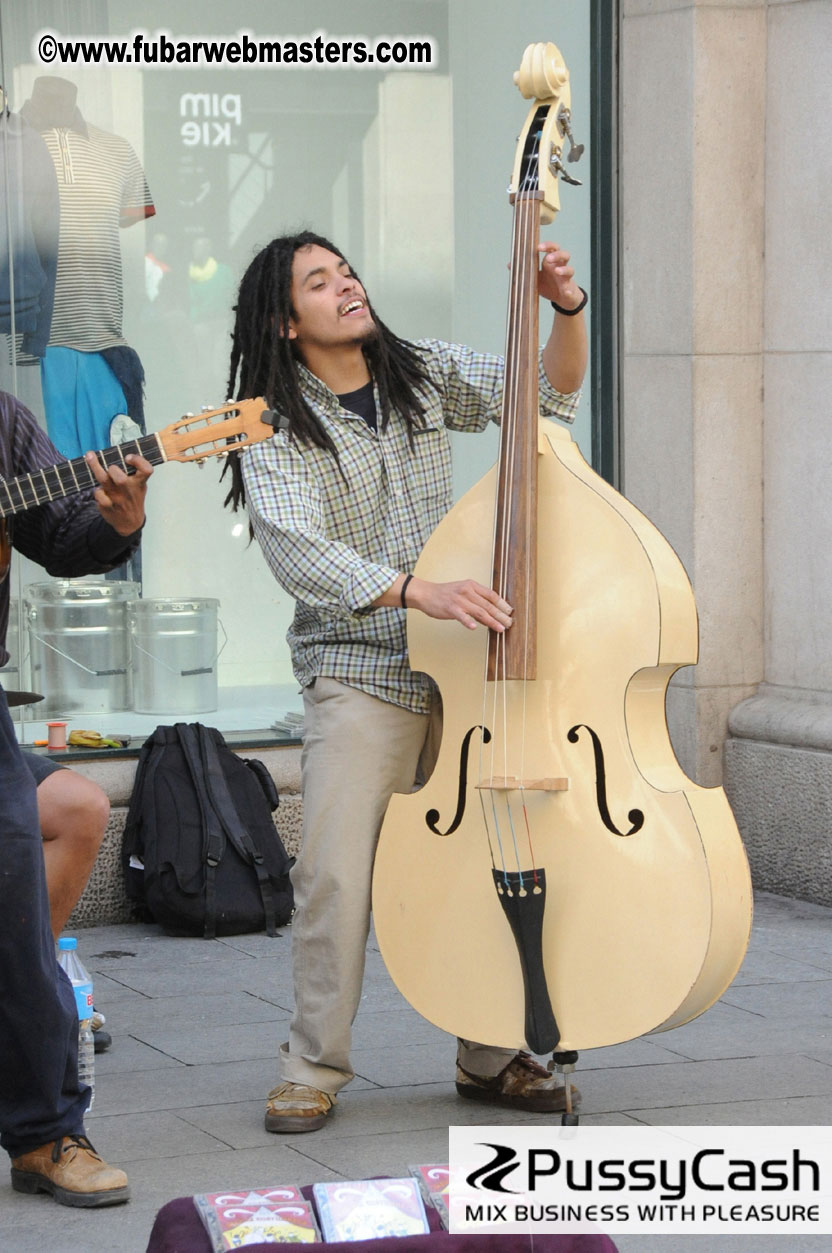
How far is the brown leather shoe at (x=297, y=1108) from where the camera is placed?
A: 11.8 feet

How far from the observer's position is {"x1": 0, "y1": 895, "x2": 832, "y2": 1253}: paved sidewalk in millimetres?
3350

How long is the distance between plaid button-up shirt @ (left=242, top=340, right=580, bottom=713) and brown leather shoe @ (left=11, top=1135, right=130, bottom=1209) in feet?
3.42

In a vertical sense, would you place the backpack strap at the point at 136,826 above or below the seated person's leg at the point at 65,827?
below

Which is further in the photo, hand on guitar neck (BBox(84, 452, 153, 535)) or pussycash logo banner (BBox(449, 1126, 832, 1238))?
hand on guitar neck (BBox(84, 452, 153, 535))

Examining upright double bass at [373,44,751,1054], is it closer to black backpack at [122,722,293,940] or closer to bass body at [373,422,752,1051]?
bass body at [373,422,752,1051]

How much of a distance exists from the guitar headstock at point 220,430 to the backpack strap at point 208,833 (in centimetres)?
207

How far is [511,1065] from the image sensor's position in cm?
378

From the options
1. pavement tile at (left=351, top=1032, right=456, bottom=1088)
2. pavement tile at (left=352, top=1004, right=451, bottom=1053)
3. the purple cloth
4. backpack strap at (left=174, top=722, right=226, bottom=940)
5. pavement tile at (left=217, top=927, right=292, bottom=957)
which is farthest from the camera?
backpack strap at (left=174, top=722, right=226, bottom=940)

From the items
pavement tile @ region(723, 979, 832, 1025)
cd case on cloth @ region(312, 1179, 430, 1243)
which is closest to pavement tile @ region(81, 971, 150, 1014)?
pavement tile @ region(723, 979, 832, 1025)

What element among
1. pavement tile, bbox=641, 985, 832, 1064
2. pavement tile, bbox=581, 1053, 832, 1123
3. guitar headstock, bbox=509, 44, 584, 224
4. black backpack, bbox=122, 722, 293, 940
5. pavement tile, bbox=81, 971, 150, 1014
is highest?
guitar headstock, bbox=509, 44, 584, 224

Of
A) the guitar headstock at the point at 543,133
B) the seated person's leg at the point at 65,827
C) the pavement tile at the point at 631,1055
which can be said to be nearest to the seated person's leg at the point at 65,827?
the seated person's leg at the point at 65,827

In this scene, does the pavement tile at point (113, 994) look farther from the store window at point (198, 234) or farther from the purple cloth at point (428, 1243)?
the purple cloth at point (428, 1243)

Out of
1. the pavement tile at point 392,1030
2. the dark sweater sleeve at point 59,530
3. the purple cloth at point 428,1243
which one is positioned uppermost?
the dark sweater sleeve at point 59,530

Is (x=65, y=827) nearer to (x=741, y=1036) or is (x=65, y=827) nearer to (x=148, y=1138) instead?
(x=148, y=1138)
